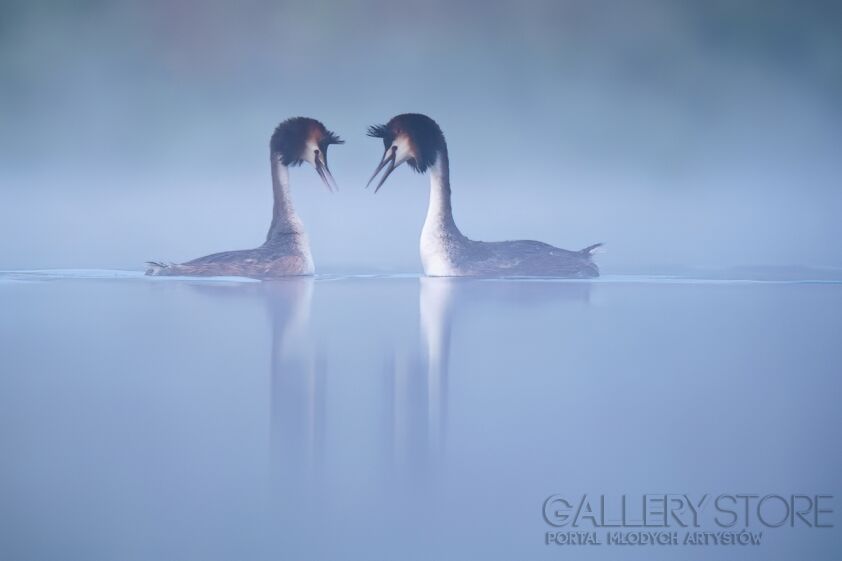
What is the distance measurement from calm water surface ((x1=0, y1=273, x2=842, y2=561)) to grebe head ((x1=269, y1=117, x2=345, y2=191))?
2.04m

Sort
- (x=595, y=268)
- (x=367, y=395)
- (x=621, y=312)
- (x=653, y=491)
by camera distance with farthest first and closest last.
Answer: (x=595, y=268) < (x=621, y=312) < (x=367, y=395) < (x=653, y=491)

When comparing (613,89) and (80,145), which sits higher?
(613,89)

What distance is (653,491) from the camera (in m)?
0.99

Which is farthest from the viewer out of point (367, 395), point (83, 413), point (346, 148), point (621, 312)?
point (346, 148)

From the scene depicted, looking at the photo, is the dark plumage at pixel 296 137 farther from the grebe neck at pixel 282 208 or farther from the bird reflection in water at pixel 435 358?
the bird reflection in water at pixel 435 358

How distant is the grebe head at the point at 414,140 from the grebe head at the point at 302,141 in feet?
0.94

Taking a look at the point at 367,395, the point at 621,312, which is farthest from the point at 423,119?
the point at 367,395

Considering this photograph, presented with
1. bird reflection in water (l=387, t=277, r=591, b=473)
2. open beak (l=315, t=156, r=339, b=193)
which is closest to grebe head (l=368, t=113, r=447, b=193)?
open beak (l=315, t=156, r=339, b=193)

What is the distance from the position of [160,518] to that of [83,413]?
1.31ft

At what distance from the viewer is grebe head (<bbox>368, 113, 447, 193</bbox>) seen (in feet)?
12.8

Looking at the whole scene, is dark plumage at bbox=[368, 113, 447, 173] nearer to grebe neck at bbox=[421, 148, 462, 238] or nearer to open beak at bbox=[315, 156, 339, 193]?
grebe neck at bbox=[421, 148, 462, 238]

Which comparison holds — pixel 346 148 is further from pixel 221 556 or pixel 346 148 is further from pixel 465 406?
pixel 221 556

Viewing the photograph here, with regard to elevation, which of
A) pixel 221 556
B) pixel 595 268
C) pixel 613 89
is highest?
pixel 613 89

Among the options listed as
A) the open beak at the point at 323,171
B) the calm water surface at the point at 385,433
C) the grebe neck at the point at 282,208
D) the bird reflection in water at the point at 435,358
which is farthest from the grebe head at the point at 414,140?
the calm water surface at the point at 385,433
